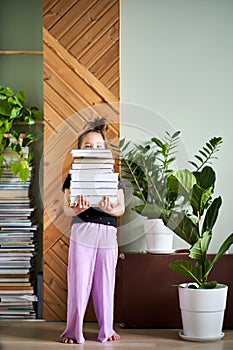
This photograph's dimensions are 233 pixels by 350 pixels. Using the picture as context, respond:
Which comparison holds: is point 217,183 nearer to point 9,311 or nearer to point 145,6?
point 145,6

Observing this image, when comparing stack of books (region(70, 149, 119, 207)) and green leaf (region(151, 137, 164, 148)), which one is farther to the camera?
green leaf (region(151, 137, 164, 148))

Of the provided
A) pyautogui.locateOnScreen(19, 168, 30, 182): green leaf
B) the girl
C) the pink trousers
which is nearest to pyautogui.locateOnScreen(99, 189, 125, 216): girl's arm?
the girl

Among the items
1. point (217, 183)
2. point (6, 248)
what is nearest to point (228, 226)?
point (217, 183)

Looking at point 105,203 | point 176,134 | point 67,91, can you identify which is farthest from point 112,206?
point 67,91

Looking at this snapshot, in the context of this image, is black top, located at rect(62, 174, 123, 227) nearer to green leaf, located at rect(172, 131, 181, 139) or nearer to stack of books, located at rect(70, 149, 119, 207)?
stack of books, located at rect(70, 149, 119, 207)

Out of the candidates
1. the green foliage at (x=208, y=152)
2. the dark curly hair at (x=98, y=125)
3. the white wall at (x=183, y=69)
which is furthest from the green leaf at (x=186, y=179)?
the white wall at (x=183, y=69)

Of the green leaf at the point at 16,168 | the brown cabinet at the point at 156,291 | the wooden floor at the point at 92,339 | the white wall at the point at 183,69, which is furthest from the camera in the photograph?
the white wall at the point at 183,69

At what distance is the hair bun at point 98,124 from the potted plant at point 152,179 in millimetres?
151

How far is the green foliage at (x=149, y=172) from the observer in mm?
4402

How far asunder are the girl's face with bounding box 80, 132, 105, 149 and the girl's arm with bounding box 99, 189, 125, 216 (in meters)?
0.30

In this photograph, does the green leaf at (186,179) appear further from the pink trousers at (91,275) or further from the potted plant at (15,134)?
the potted plant at (15,134)

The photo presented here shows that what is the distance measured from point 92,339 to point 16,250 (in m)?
0.87

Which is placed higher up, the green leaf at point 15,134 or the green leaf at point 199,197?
the green leaf at point 15,134

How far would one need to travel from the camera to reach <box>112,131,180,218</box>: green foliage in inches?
173
